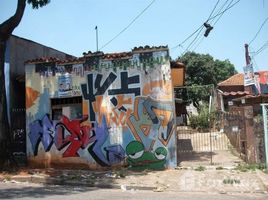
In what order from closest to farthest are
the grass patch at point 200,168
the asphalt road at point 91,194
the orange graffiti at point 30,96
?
the asphalt road at point 91,194 < the grass patch at point 200,168 < the orange graffiti at point 30,96

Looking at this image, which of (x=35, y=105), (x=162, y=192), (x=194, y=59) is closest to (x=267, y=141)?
(x=162, y=192)

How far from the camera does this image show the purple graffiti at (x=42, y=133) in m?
16.1

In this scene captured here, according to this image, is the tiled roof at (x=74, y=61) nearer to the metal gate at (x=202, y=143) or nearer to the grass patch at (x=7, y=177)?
the grass patch at (x=7, y=177)

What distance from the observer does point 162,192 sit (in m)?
11.5

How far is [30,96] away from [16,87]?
1419 mm

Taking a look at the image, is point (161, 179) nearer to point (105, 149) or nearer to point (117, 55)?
point (105, 149)

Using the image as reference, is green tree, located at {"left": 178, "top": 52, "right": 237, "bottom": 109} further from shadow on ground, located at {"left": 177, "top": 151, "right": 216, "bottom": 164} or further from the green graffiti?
the green graffiti

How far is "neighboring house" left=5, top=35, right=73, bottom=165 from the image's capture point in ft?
55.3

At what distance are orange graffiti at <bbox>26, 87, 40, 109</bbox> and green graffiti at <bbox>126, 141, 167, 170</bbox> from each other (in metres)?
4.04

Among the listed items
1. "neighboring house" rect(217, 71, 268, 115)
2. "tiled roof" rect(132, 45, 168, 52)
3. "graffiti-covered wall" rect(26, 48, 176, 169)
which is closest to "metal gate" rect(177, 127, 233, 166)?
"graffiti-covered wall" rect(26, 48, 176, 169)

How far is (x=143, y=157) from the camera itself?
15203 millimetres

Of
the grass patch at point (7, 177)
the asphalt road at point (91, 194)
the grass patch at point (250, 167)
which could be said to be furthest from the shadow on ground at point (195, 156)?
the grass patch at point (7, 177)

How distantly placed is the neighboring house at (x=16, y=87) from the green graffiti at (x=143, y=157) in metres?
4.42

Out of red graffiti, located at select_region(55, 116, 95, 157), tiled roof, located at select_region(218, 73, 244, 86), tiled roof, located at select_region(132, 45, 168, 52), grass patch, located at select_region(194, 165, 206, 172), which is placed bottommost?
grass patch, located at select_region(194, 165, 206, 172)
